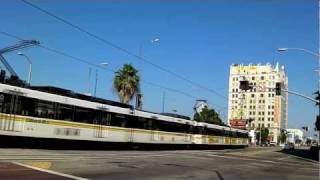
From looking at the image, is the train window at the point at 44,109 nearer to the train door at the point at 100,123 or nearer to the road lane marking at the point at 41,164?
the train door at the point at 100,123

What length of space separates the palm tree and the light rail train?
1368cm

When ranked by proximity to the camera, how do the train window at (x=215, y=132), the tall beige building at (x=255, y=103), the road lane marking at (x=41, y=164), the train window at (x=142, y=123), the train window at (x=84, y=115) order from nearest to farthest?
the road lane marking at (x=41, y=164) < the train window at (x=84, y=115) < the train window at (x=142, y=123) < the train window at (x=215, y=132) < the tall beige building at (x=255, y=103)

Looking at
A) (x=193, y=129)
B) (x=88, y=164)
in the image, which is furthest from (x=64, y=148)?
(x=193, y=129)

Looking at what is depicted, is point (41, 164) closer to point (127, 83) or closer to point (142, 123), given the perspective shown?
point (142, 123)

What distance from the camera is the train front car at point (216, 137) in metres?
62.2

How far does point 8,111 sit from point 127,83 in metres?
37.9

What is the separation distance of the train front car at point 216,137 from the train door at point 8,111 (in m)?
32.5

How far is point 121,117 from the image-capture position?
43.0m

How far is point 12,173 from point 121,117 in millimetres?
25740

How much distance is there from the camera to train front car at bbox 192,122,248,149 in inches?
2447

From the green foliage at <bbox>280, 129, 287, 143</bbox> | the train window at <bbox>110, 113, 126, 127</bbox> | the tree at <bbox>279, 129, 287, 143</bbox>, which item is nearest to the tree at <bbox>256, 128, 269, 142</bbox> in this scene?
the tree at <bbox>279, 129, 287, 143</bbox>

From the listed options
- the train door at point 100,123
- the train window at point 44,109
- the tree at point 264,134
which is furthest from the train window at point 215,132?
the tree at point 264,134

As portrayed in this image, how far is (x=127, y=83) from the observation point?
6781 centimetres

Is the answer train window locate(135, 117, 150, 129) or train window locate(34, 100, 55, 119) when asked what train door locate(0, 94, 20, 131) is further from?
train window locate(135, 117, 150, 129)
